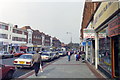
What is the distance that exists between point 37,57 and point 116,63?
4.61 metres

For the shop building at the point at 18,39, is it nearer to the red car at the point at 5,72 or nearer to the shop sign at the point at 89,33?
the shop sign at the point at 89,33

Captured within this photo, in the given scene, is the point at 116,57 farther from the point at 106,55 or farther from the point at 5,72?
the point at 5,72

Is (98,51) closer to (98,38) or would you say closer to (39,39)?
(98,38)

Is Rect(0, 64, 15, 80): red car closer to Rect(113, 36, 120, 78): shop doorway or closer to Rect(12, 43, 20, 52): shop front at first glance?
Rect(113, 36, 120, 78): shop doorway

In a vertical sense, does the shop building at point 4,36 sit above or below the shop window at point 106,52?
above

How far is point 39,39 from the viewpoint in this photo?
67.6 m

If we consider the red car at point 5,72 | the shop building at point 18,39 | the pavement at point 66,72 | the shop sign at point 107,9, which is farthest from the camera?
the shop building at point 18,39

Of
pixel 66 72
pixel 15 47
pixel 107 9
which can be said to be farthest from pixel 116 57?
pixel 15 47

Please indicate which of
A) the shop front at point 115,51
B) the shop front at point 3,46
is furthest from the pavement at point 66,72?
the shop front at point 3,46

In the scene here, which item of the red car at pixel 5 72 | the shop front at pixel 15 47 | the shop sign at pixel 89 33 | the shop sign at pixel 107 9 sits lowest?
the red car at pixel 5 72

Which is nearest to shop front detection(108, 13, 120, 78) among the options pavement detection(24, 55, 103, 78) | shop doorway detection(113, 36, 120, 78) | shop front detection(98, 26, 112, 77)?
shop doorway detection(113, 36, 120, 78)

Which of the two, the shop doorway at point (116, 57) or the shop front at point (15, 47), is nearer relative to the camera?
the shop doorway at point (116, 57)

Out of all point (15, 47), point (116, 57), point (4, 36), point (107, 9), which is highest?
point (4, 36)

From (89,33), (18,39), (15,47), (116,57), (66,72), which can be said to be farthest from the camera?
(18,39)
